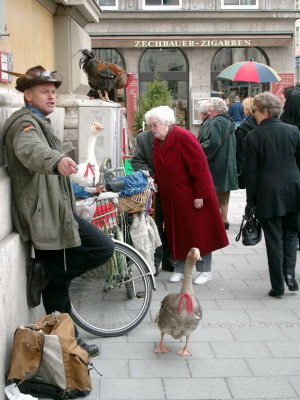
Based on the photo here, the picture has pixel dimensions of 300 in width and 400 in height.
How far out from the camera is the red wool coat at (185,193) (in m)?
6.44

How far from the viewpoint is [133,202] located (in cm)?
573

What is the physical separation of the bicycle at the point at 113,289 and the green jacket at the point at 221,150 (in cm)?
348

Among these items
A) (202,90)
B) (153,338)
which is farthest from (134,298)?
(202,90)

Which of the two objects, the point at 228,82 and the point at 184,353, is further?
the point at 228,82

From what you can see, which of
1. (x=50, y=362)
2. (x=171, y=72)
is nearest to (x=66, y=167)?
(x=50, y=362)

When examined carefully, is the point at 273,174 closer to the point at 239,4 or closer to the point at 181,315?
the point at 181,315

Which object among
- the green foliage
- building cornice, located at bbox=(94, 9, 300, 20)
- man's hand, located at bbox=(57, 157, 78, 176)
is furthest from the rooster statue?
building cornice, located at bbox=(94, 9, 300, 20)

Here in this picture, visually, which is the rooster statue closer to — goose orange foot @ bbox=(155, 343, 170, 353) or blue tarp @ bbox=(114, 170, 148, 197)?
blue tarp @ bbox=(114, 170, 148, 197)

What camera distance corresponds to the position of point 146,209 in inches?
234

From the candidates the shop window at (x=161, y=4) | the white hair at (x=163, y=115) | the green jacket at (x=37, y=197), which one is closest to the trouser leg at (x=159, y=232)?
the white hair at (x=163, y=115)

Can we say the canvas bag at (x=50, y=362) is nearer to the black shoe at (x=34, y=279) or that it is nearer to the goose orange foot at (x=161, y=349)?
the black shoe at (x=34, y=279)

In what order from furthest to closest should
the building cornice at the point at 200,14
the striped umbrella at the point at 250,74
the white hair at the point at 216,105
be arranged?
the building cornice at the point at 200,14, the striped umbrella at the point at 250,74, the white hair at the point at 216,105

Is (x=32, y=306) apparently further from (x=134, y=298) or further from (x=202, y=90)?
(x=202, y=90)

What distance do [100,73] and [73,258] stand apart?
4.23m
